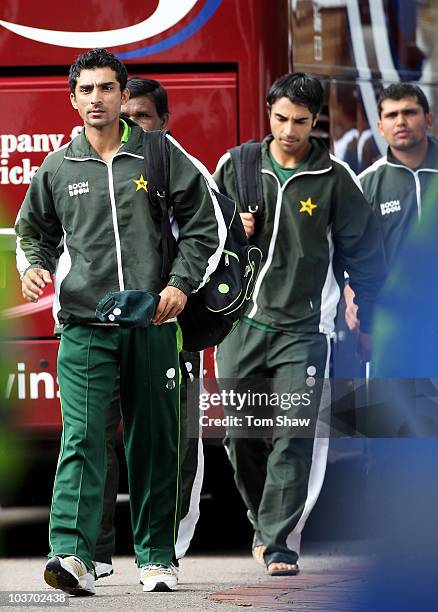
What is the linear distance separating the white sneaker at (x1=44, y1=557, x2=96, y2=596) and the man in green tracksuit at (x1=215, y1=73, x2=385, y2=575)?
58.2 inches

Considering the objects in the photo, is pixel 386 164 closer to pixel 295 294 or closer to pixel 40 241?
pixel 295 294

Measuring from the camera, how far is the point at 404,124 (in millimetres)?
7551

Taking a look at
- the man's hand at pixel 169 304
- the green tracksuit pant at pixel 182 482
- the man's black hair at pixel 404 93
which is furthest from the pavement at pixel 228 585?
the man's black hair at pixel 404 93

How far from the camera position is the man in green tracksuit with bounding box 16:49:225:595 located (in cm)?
581

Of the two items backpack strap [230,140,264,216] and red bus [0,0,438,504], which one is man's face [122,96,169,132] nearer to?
backpack strap [230,140,264,216]

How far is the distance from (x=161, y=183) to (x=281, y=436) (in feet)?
5.45

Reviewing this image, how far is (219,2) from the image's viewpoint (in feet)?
26.0

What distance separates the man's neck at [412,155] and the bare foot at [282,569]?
6.25 feet

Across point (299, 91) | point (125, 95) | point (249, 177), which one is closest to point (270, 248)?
point (249, 177)

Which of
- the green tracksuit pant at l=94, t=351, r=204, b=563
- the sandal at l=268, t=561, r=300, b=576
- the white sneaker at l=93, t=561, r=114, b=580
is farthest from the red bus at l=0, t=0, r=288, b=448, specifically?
the sandal at l=268, t=561, r=300, b=576

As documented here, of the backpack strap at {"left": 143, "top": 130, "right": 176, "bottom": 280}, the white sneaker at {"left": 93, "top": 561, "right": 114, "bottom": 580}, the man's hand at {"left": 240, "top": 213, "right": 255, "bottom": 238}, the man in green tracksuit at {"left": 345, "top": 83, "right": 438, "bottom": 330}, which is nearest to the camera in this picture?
the backpack strap at {"left": 143, "top": 130, "right": 176, "bottom": 280}

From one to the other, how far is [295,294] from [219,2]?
165 centimetres

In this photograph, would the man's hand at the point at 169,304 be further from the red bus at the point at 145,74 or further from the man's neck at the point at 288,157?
the red bus at the point at 145,74

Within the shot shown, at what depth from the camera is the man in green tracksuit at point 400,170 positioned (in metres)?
7.42
